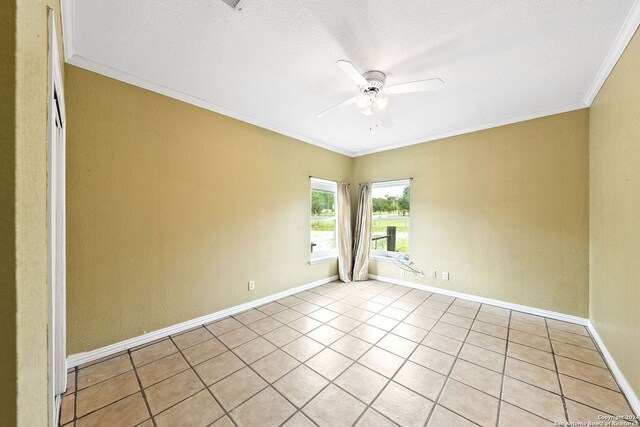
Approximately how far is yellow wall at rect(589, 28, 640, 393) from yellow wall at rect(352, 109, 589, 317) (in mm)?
246

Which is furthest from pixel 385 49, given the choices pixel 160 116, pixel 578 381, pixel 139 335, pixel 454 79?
pixel 139 335

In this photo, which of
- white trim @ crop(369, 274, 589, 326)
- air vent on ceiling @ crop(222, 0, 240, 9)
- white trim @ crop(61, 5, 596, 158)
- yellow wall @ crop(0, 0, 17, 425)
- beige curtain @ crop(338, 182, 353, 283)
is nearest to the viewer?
yellow wall @ crop(0, 0, 17, 425)

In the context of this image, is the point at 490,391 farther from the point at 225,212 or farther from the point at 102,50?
the point at 102,50

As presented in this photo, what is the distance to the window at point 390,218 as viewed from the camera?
4.37 metres

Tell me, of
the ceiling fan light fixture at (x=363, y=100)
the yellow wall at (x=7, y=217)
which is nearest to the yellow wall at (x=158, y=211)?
the ceiling fan light fixture at (x=363, y=100)

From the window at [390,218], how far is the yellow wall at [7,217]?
439 cm

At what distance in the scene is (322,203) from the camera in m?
4.55

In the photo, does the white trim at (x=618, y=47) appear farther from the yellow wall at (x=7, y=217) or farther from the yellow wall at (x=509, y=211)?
the yellow wall at (x=7, y=217)

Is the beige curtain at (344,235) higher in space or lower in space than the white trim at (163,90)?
lower

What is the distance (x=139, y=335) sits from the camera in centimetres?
233

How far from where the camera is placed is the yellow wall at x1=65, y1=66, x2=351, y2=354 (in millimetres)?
2053

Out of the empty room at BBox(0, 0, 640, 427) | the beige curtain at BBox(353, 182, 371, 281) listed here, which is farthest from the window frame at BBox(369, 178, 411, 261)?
the empty room at BBox(0, 0, 640, 427)

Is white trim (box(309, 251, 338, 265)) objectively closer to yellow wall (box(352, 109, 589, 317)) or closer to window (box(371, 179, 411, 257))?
window (box(371, 179, 411, 257))

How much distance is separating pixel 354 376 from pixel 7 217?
7.18ft
